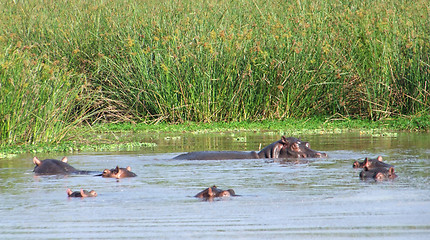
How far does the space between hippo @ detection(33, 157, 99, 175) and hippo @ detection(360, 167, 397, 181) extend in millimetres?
2948

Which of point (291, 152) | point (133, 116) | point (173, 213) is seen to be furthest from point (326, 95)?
point (173, 213)

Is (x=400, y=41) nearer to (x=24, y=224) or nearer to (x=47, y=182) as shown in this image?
(x=47, y=182)

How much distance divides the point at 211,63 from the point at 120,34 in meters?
1.94

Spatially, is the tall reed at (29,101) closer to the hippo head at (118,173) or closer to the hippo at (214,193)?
the hippo head at (118,173)

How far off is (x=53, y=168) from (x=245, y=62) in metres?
6.22

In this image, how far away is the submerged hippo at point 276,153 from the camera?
1007 centimetres

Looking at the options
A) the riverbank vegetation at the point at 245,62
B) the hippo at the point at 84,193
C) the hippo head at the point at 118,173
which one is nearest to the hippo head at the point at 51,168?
the hippo head at the point at 118,173

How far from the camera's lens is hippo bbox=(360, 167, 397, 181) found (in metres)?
8.20

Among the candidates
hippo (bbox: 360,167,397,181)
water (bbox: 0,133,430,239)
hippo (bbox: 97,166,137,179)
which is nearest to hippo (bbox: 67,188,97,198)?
A: water (bbox: 0,133,430,239)

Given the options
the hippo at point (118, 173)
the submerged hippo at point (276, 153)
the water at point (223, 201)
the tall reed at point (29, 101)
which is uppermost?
the tall reed at point (29, 101)

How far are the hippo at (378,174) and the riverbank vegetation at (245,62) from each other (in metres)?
5.62

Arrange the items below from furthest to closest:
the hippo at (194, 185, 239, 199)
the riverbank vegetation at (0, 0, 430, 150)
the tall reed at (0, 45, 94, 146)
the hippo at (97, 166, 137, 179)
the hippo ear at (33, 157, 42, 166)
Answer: the riverbank vegetation at (0, 0, 430, 150) → the tall reed at (0, 45, 94, 146) → the hippo ear at (33, 157, 42, 166) → the hippo at (97, 166, 137, 179) → the hippo at (194, 185, 239, 199)

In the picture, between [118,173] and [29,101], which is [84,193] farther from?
[29,101]

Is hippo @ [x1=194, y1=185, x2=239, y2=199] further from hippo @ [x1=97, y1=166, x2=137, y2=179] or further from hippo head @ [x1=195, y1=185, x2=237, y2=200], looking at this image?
hippo @ [x1=97, y1=166, x2=137, y2=179]
